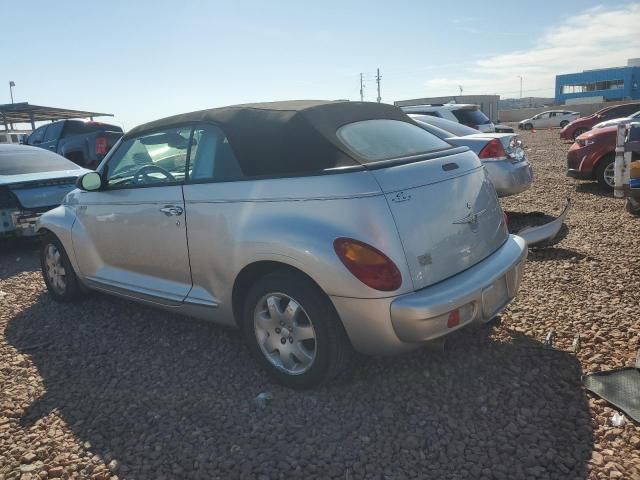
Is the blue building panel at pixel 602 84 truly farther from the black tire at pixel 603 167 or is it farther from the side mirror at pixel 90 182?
the side mirror at pixel 90 182

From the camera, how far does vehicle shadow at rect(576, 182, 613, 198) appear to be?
8702mm

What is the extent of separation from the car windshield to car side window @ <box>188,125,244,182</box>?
4859 millimetres

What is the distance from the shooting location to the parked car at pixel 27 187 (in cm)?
646

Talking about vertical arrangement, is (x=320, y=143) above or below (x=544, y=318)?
above

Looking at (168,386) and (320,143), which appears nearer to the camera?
(320,143)

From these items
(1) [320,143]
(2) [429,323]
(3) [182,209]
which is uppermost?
(1) [320,143]

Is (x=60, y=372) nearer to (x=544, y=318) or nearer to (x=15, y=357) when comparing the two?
(x=15, y=357)

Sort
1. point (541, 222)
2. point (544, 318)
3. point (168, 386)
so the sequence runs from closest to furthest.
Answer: point (168, 386) < point (544, 318) < point (541, 222)

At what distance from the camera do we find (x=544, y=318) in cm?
385

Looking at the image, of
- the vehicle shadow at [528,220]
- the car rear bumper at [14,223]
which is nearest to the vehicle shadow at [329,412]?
the car rear bumper at [14,223]

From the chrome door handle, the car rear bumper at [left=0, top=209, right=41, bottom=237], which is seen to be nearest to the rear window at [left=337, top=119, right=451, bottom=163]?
the chrome door handle

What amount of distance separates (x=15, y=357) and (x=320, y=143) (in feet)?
9.29

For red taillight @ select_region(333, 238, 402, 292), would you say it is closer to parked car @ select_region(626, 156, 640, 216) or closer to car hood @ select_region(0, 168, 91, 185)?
parked car @ select_region(626, 156, 640, 216)

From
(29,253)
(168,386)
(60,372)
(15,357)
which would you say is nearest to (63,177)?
(29,253)
